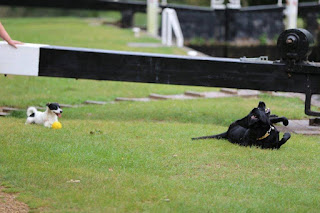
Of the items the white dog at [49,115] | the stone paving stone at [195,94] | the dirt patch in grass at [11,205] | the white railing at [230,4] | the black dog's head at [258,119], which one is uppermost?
the white railing at [230,4]

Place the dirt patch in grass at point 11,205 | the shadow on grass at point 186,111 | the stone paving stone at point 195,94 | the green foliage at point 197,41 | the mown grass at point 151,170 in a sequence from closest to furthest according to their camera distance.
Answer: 1. the dirt patch in grass at point 11,205
2. the mown grass at point 151,170
3. the shadow on grass at point 186,111
4. the stone paving stone at point 195,94
5. the green foliage at point 197,41

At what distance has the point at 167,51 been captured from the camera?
2031cm

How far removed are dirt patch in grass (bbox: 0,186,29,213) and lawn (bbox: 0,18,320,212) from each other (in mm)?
66

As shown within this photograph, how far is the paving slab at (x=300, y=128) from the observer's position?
917cm

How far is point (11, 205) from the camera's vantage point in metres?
5.74

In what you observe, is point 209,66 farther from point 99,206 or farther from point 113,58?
point 99,206

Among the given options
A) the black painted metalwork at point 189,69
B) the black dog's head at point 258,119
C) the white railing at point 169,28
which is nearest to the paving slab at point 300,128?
the black painted metalwork at point 189,69

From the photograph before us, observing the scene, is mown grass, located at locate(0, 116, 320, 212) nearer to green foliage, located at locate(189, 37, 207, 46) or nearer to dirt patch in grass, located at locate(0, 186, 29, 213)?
dirt patch in grass, located at locate(0, 186, 29, 213)

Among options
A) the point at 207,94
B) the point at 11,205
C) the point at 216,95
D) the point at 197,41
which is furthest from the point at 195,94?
the point at 197,41

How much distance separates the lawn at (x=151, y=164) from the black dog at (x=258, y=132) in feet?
0.48

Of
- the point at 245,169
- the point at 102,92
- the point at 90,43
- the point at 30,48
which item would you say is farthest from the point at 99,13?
the point at 245,169

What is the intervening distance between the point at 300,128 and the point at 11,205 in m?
5.00

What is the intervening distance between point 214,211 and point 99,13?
1625 inches

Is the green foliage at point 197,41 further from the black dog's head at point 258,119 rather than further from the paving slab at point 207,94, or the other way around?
the black dog's head at point 258,119
